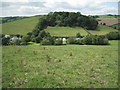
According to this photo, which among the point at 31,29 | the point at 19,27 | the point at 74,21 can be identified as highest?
the point at 74,21

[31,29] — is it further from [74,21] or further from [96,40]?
[96,40]

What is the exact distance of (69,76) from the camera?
839cm

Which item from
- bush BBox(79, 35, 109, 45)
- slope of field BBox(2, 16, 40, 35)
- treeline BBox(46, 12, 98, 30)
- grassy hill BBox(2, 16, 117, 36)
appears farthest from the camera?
treeline BBox(46, 12, 98, 30)

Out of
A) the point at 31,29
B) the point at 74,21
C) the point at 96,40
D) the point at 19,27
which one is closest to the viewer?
the point at 96,40

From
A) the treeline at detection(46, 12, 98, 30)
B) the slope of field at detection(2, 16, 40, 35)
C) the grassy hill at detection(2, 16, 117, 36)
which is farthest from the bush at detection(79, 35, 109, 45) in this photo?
the slope of field at detection(2, 16, 40, 35)

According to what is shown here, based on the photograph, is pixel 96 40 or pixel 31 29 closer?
pixel 96 40

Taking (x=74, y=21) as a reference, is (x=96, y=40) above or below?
below

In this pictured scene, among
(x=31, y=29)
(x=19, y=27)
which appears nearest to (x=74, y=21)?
(x=31, y=29)

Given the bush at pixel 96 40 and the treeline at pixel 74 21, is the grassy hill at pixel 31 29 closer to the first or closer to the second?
the treeline at pixel 74 21

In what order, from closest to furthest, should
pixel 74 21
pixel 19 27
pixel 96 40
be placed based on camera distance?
1. pixel 96 40
2. pixel 19 27
3. pixel 74 21

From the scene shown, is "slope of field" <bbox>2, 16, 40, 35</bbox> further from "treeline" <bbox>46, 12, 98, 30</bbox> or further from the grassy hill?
"treeline" <bbox>46, 12, 98, 30</bbox>

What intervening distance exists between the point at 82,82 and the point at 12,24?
11617 centimetres

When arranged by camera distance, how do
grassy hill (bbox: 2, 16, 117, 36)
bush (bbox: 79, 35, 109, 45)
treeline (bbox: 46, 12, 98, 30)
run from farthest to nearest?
1. treeline (bbox: 46, 12, 98, 30)
2. grassy hill (bbox: 2, 16, 117, 36)
3. bush (bbox: 79, 35, 109, 45)

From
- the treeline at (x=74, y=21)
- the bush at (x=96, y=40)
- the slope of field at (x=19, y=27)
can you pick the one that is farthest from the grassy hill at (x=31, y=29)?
the bush at (x=96, y=40)
